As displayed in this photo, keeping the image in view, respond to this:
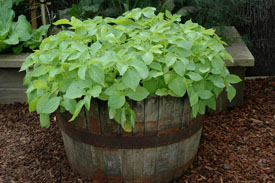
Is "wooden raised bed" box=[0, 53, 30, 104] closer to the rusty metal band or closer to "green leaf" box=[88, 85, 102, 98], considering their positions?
the rusty metal band

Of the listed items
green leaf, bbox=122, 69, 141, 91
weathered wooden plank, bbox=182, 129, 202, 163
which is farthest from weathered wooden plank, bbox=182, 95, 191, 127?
green leaf, bbox=122, 69, 141, 91

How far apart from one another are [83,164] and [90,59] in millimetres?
690

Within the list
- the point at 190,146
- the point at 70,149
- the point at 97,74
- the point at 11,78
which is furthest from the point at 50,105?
the point at 11,78

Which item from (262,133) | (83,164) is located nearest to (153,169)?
(83,164)

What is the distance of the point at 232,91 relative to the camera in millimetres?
2242

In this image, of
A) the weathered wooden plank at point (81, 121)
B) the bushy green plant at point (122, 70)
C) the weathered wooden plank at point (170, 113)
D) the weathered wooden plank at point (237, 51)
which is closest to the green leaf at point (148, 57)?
the bushy green plant at point (122, 70)

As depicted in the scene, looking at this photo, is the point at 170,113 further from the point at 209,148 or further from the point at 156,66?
the point at 209,148

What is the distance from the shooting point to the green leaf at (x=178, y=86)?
6.31ft

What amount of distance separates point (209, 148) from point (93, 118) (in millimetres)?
1050

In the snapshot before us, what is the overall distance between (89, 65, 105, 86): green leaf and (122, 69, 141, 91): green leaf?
11 cm

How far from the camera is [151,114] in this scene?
1997mm

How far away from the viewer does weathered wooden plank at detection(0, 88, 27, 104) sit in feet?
11.2

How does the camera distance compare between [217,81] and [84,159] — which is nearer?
[217,81]

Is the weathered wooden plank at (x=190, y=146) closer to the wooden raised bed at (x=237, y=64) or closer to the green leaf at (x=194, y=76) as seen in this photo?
the green leaf at (x=194, y=76)
